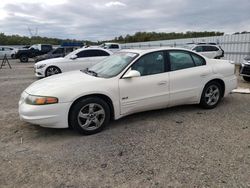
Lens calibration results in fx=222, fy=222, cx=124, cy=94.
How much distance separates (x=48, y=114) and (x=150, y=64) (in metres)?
2.17

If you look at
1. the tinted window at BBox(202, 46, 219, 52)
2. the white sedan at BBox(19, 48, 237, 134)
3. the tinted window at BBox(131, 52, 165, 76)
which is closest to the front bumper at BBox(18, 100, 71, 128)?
the white sedan at BBox(19, 48, 237, 134)

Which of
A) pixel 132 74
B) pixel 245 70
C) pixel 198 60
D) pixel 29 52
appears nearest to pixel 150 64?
pixel 132 74

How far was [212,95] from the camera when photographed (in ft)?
16.9

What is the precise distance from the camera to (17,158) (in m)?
3.21

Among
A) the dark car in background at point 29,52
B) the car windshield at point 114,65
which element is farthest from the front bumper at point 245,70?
the dark car in background at point 29,52

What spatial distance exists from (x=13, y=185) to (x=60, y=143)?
43.0 inches

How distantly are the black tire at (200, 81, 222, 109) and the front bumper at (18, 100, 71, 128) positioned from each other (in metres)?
3.06

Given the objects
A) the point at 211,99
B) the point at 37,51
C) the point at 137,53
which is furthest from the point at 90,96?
the point at 37,51

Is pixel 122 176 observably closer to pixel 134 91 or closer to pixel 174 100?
pixel 134 91

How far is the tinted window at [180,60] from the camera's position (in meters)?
4.69

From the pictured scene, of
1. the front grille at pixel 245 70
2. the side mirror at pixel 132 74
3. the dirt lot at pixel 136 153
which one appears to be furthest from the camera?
the front grille at pixel 245 70

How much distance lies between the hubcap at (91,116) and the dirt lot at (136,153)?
20cm

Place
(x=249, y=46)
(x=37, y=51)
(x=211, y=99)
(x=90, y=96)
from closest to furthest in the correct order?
1. (x=90, y=96)
2. (x=211, y=99)
3. (x=249, y=46)
4. (x=37, y=51)

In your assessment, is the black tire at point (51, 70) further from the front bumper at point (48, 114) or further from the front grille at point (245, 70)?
the front grille at point (245, 70)
